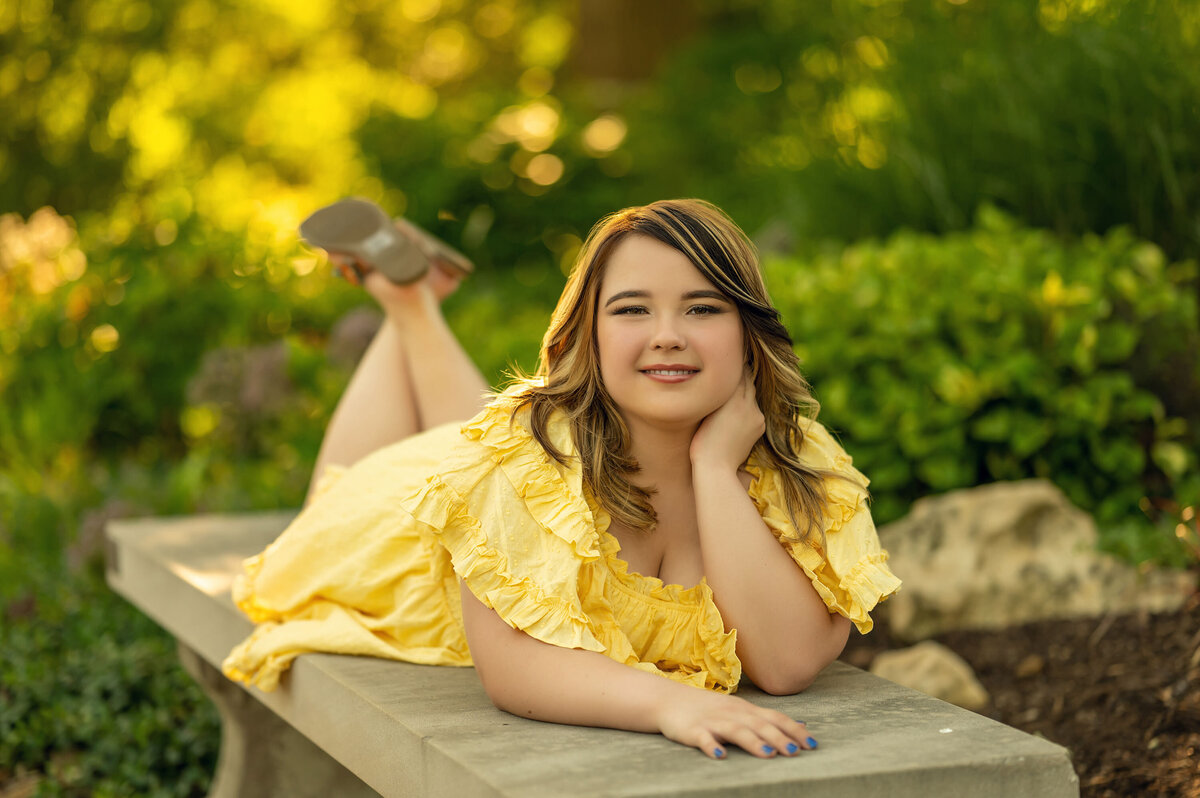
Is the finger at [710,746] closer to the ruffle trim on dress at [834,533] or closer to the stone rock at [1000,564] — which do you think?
the ruffle trim on dress at [834,533]

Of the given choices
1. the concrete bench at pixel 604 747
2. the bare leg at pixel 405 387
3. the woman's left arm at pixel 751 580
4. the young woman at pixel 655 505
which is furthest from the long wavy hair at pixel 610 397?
the bare leg at pixel 405 387

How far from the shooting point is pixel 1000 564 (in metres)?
3.67

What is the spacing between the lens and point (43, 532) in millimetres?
4781

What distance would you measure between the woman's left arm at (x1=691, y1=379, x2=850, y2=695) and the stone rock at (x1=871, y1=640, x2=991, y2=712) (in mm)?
1116

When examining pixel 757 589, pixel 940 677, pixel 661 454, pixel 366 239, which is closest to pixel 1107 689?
pixel 940 677

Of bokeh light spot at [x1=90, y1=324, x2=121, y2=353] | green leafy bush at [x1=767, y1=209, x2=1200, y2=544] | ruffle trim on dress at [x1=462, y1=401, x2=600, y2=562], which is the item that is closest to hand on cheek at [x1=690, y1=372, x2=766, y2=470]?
ruffle trim on dress at [x1=462, y1=401, x2=600, y2=562]

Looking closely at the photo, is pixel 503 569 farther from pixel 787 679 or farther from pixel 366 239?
pixel 366 239

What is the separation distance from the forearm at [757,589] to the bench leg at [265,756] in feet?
4.48

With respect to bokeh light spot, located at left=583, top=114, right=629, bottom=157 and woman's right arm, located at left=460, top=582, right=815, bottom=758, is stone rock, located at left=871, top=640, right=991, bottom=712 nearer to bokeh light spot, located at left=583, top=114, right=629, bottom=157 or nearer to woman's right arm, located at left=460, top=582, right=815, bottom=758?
woman's right arm, located at left=460, top=582, right=815, bottom=758

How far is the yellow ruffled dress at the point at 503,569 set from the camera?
2.01 m

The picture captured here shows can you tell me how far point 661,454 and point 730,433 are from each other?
0.46 ft

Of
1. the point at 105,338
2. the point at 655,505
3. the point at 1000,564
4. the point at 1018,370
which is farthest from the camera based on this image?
the point at 105,338

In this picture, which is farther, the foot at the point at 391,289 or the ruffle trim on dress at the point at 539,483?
the foot at the point at 391,289

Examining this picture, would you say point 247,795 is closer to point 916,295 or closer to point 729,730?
point 729,730
